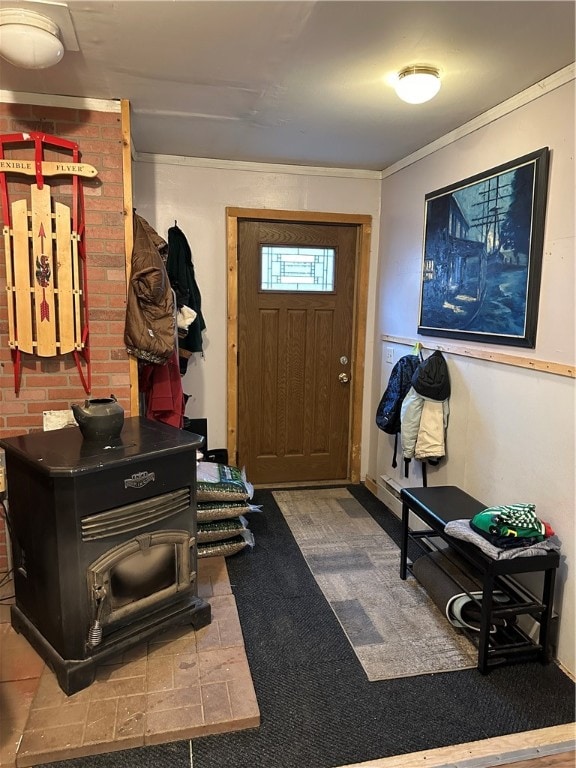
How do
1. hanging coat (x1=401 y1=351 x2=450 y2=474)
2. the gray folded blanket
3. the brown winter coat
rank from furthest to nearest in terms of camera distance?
1. hanging coat (x1=401 y1=351 x2=450 y2=474)
2. the brown winter coat
3. the gray folded blanket

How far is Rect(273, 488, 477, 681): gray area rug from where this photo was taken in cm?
213

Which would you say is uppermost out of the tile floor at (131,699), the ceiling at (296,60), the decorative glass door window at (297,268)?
the ceiling at (296,60)

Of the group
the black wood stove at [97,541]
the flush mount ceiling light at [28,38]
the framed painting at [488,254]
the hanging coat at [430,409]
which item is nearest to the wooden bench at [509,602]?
the hanging coat at [430,409]

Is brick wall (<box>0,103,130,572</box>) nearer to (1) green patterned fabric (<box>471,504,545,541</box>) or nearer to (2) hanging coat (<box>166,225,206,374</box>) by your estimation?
(2) hanging coat (<box>166,225,206,374</box>)

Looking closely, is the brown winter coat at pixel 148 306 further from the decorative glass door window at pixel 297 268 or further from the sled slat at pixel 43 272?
the decorative glass door window at pixel 297 268

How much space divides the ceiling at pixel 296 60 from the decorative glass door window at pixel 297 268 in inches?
37.3

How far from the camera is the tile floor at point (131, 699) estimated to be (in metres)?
1.67

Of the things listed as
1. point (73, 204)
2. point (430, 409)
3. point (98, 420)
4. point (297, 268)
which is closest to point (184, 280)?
point (297, 268)

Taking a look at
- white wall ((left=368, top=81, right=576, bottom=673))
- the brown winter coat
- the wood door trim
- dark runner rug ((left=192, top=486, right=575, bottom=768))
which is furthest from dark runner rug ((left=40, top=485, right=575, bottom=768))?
the wood door trim

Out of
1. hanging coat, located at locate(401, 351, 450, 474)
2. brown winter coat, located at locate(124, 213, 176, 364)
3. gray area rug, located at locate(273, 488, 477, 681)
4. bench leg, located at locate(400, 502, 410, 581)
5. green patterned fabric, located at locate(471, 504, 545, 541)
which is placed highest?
brown winter coat, located at locate(124, 213, 176, 364)

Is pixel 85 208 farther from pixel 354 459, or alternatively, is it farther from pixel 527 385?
pixel 354 459

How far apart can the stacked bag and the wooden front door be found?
1.07m

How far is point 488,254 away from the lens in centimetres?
255

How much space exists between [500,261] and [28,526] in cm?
236
